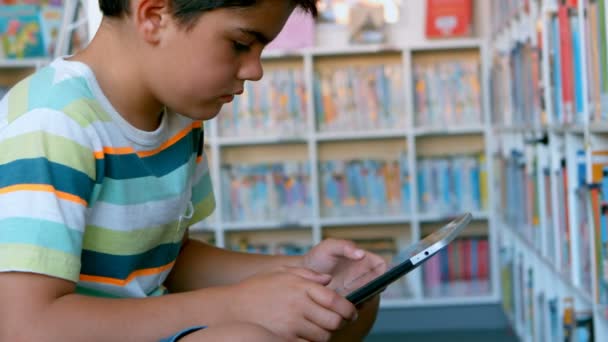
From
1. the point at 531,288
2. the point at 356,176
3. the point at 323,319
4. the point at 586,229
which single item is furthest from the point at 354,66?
the point at 323,319

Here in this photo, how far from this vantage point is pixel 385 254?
13.6 ft

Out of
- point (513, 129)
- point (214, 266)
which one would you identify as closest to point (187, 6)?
point (214, 266)

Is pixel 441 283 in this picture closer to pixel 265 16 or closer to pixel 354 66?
pixel 354 66

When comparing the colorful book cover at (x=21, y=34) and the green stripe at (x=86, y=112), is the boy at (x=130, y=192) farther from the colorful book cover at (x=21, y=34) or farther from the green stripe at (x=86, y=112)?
the colorful book cover at (x=21, y=34)

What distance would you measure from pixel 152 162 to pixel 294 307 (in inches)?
13.5

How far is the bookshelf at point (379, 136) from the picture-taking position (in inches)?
157

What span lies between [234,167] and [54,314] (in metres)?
3.20

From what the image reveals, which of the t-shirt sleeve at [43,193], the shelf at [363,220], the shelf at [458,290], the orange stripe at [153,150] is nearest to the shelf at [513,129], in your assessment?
the shelf at [363,220]

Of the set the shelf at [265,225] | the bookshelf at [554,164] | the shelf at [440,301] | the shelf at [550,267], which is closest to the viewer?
the bookshelf at [554,164]

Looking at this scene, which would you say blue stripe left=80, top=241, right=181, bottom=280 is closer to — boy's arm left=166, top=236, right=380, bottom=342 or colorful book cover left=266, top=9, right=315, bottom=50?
boy's arm left=166, top=236, right=380, bottom=342

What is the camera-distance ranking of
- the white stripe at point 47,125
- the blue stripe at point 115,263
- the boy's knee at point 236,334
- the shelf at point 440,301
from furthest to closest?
the shelf at point 440,301
the blue stripe at point 115,263
the white stripe at point 47,125
the boy's knee at point 236,334

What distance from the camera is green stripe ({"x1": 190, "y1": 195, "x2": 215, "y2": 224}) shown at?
1.48m

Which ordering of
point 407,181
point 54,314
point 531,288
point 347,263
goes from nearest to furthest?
1. point 54,314
2. point 347,263
3. point 531,288
4. point 407,181

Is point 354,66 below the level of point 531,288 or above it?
above
